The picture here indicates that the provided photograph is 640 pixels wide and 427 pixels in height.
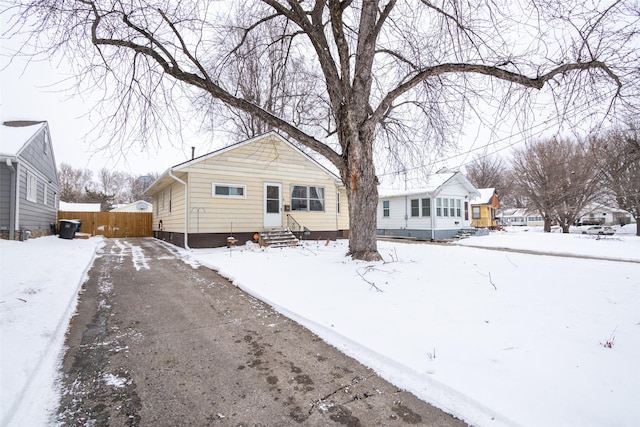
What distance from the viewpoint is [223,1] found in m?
6.17

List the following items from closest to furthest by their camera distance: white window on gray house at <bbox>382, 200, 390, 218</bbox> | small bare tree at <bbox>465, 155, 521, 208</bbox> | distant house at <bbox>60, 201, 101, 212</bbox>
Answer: white window on gray house at <bbox>382, 200, 390, 218</bbox> → distant house at <bbox>60, 201, 101, 212</bbox> → small bare tree at <bbox>465, 155, 521, 208</bbox>

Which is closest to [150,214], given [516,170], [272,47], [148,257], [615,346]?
[148,257]

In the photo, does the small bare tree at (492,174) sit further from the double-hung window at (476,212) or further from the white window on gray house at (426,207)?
the white window on gray house at (426,207)

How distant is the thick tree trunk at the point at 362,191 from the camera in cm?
679

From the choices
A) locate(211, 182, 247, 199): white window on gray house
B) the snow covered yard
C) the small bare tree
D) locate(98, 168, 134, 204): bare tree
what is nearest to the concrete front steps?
locate(211, 182, 247, 199): white window on gray house

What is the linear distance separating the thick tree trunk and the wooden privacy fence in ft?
59.4

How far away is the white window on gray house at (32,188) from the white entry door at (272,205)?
8789 mm

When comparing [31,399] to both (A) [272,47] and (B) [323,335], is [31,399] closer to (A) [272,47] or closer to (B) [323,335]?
(B) [323,335]

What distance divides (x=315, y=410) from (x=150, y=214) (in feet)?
71.3

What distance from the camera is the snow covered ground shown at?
79.6 inches

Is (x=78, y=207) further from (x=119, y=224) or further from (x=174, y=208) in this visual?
(x=174, y=208)

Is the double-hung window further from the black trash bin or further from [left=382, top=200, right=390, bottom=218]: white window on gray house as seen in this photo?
the black trash bin

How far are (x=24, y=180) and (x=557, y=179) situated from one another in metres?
31.4

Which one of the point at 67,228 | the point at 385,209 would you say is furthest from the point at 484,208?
the point at 67,228
